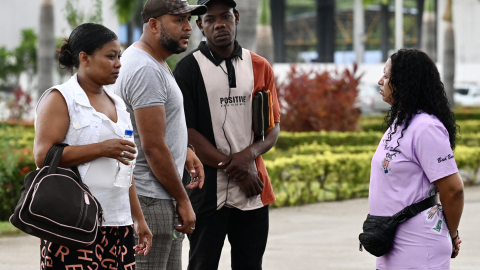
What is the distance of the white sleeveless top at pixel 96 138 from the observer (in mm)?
2682

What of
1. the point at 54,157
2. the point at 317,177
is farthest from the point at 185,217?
the point at 317,177

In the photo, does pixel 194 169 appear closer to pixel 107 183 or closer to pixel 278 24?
pixel 107 183

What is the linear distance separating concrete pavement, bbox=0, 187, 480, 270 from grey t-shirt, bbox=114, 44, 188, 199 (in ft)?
9.19

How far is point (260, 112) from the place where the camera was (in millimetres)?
3627

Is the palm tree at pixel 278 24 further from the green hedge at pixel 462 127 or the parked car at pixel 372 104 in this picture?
the green hedge at pixel 462 127

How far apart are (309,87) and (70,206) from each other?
11.5m

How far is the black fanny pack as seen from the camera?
9.67ft

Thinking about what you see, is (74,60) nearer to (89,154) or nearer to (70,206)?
(89,154)

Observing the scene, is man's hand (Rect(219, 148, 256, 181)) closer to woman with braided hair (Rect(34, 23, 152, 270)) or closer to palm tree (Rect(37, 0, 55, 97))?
woman with braided hair (Rect(34, 23, 152, 270))

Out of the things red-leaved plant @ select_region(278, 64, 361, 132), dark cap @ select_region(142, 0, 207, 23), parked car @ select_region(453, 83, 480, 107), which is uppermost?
dark cap @ select_region(142, 0, 207, 23)

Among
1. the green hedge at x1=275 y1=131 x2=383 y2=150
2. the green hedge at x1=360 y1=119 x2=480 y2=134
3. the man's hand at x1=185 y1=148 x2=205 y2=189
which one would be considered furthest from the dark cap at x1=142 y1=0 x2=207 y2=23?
the green hedge at x1=360 y1=119 x2=480 y2=134

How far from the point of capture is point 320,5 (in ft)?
163

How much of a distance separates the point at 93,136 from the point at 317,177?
693cm

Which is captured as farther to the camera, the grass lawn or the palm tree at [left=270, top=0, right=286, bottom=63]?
the palm tree at [left=270, top=0, right=286, bottom=63]
